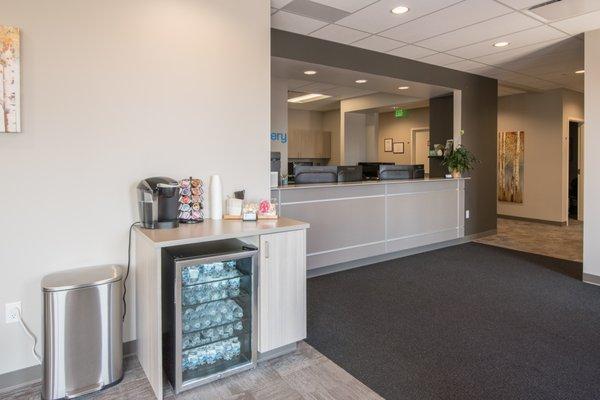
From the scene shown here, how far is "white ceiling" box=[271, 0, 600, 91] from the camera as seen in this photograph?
353 cm

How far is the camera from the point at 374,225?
4.86 metres

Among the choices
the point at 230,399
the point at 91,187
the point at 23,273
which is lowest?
the point at 230,399

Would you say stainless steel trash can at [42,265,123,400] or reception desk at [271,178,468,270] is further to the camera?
reception desk at [271,178,468,270]

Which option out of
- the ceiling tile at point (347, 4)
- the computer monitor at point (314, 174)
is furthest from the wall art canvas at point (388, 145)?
the ceiling tile at point (347, 4)

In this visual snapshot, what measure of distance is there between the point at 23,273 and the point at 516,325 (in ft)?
11.3

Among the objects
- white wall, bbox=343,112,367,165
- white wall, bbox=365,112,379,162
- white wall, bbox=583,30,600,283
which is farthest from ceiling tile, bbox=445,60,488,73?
white wall, bbox=365,112,379,162

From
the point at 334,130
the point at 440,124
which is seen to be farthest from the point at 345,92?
the point at 334,130

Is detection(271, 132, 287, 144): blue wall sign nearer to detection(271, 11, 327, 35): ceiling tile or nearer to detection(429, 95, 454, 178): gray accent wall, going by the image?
detection(271, 11, 327, 35): ceiling tile

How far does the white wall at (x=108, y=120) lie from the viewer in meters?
2.21

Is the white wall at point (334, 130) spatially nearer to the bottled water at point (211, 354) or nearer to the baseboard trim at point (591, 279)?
the baseboard trim at point (591, 279)

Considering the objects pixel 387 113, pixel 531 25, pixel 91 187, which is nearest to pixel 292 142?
pixel 387 113

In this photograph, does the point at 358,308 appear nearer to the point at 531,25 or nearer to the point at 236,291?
the point at 236,291

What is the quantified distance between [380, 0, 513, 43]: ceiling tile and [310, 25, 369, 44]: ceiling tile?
0.28 meters

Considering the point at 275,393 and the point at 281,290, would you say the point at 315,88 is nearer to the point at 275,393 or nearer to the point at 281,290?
the point at 281,290
